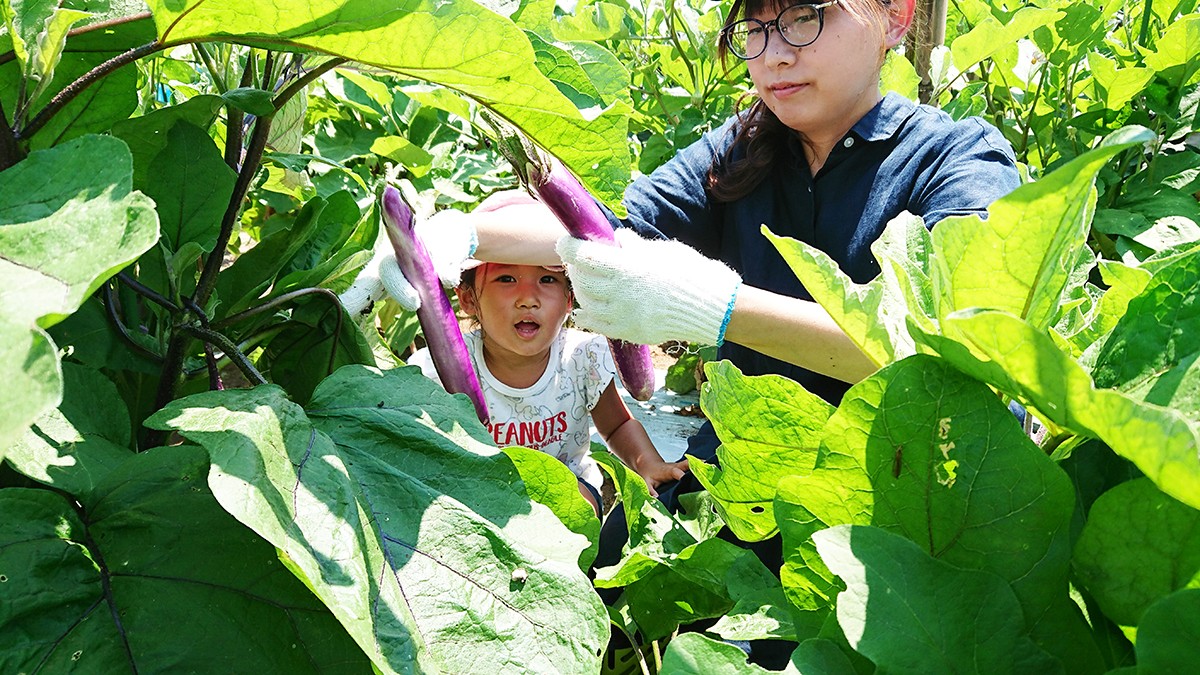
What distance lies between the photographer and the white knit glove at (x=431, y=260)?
1.34 m

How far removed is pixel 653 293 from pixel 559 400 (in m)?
0.98

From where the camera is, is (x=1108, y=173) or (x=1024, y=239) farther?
(x=1108, y=173)

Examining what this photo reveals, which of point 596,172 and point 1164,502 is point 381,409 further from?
point 1164,502

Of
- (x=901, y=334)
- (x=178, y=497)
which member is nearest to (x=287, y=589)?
(x=178, y=497)

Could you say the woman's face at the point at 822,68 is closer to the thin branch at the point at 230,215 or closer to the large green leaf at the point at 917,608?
the thin branch at the point at 230,215

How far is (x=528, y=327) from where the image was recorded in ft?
Result: 7.80

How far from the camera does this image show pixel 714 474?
0.74 meters

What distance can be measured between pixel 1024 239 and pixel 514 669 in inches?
13.7

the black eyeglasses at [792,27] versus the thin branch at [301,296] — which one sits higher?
the black eyeglasses at [792,27]

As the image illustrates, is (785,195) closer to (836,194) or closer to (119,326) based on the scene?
(836,194)

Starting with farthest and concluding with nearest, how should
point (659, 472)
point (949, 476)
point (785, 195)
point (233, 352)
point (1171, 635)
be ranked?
point (659, 472) → point (785, 195) → point (233, 352) → point (949, 476) → point (1171, 635)

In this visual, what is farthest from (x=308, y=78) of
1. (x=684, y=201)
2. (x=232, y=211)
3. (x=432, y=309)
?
(x=684, y=201)

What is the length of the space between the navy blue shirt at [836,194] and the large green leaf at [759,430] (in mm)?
1078

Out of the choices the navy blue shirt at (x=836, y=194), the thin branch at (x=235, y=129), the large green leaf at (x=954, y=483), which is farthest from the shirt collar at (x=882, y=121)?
the large green leaf at (x=954, y=483)
